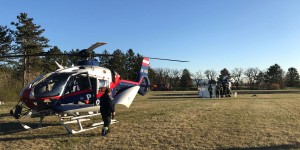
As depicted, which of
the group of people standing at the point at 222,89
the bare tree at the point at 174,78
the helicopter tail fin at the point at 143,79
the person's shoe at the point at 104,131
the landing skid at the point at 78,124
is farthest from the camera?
the bare tree at the point at 174,78

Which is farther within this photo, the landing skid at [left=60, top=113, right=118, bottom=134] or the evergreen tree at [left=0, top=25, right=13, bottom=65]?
the evergreen tree at [left=0, top=25, right=13, bottom=65]

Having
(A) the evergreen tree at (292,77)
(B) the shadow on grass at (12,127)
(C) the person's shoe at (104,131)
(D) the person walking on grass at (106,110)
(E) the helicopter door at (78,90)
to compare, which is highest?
(A) the evergreen tree at (292,77)

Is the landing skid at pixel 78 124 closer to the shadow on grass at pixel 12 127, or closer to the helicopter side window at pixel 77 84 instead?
the helicopter side window at pixel 77 84

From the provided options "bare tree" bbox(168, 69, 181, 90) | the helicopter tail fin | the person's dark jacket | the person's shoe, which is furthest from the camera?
"bare tree" bbox(168, 69, 181, 90)

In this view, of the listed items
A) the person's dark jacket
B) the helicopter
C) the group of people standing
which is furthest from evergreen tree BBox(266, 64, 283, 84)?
the person's dark jacket

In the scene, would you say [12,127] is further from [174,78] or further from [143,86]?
[174,78]

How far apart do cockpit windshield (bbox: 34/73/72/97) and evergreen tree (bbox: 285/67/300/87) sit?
5074 inches

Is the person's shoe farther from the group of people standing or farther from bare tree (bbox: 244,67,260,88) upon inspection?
bare tree (bbox: 244,67,260,88)

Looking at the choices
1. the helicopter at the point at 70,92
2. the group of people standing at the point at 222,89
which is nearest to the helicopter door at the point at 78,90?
the helicopter at the point at 70,92

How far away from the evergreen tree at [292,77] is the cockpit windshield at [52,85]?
129m

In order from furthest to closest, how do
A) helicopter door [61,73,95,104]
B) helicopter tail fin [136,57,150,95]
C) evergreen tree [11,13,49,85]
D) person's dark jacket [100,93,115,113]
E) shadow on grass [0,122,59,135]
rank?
evergreen tree [11,13,49,85], helicopter tail fin [136,57,150,95], shadow on grass [0,122,59,135], helicopter door [61,73,95,104], person's dark jacket [100,93,115,113]

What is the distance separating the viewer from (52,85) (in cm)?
1169

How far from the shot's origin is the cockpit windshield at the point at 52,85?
1130 cm

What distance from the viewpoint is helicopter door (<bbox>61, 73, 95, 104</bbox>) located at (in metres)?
12.1
